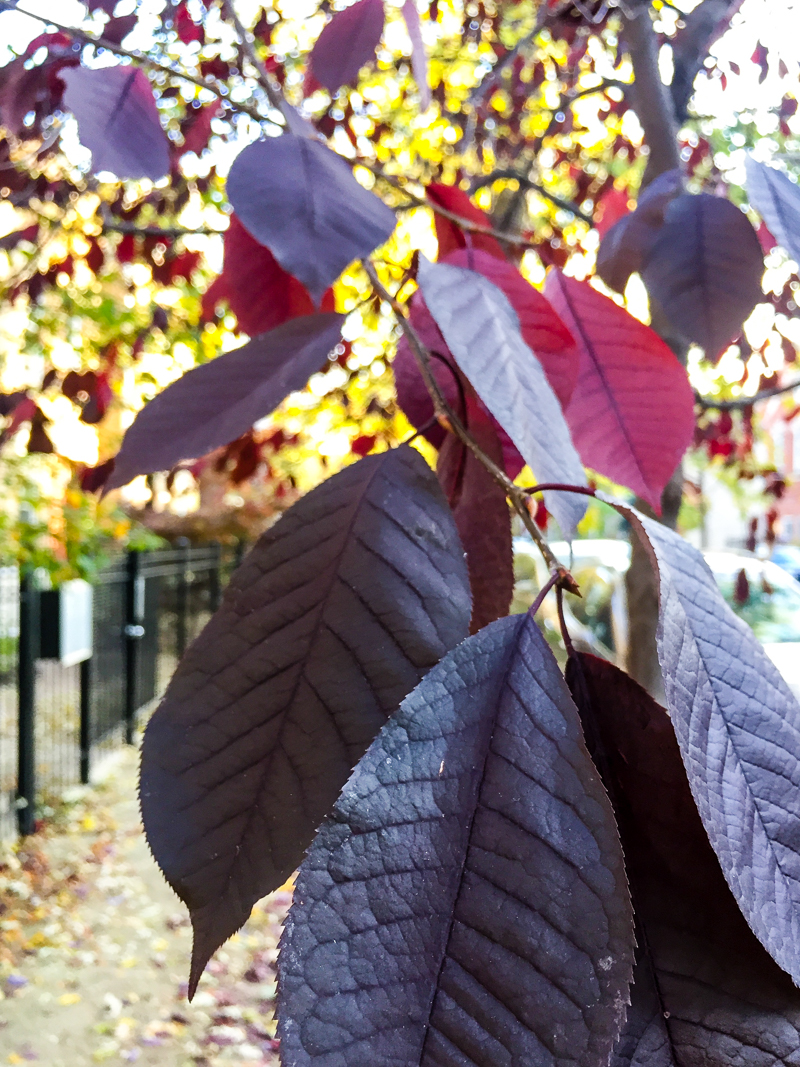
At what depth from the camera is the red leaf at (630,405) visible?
0.48 metres

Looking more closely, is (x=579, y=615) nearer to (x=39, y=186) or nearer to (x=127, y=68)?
(x=39, y=186)

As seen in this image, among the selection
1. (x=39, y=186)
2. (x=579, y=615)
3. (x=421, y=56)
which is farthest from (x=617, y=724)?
(x=579, y=615)

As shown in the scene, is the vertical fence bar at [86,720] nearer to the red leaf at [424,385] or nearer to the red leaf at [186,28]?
the red leaf at [186,28]

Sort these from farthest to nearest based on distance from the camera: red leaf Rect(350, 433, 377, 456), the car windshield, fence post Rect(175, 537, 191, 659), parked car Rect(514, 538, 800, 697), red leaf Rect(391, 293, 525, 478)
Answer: fence post Rect(175, 537, 191, 659)
the car windshield
parked car Rect(514, 538, 800, 697)
red leaf Rect(350, 433, 377, 456)
red leaf Rect(391, 293, 525, 478)

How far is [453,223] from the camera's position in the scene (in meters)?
0.56

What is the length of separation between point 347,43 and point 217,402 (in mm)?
355

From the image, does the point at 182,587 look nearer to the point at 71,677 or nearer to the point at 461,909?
the point at 71,677

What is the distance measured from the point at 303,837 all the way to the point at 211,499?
8545 mm

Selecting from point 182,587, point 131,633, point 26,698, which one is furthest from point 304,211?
point 182,587

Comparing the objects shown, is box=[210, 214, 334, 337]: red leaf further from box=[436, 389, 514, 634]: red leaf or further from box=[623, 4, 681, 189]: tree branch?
→ box=[623, 4, 681, 189]: tree branch

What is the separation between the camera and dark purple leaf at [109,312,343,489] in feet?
1.20

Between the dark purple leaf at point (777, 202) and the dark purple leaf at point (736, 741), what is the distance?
19 centimetres

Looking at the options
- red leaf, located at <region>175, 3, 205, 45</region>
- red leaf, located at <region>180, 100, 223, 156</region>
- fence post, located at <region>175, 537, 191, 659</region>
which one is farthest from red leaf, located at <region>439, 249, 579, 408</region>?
fence post, located at <region>175, 537, 191, 659</region>

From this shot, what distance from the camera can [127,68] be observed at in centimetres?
49
